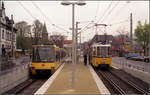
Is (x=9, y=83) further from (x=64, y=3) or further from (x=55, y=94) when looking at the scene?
(x=64, y=3)

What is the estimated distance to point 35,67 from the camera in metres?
18.3

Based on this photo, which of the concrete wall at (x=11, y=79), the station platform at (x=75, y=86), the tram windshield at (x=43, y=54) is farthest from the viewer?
the tram windshield at (x=43, y=54)

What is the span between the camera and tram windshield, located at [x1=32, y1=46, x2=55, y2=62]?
18438 mm

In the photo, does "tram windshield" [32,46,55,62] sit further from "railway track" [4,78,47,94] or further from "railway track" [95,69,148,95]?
"railway track" [95,69,148,95]

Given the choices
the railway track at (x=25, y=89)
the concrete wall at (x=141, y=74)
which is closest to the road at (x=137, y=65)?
the concrete wall at (x=141, y=74)

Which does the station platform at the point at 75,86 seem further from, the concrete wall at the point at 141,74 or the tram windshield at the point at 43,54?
the tram windshield at the point at 43,54

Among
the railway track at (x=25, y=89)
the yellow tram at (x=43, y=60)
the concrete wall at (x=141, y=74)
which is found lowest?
the railway track at (x=25, y=89)

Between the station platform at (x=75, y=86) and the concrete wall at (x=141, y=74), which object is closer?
the station platform at (x=75, y=86)

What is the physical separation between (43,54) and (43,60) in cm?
56

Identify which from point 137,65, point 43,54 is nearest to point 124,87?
point 43,54

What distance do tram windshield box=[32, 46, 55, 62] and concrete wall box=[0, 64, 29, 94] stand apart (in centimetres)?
149

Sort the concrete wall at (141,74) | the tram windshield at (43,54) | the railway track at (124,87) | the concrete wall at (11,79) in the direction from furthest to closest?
the tram windshield at (43,54)
the concrete wall at (141,74)
the concrete wall at (11,79)
the railway track at (124,87)

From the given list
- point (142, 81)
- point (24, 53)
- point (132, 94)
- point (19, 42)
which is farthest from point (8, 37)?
point (132, 94)

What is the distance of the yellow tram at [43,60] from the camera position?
18188 mm
